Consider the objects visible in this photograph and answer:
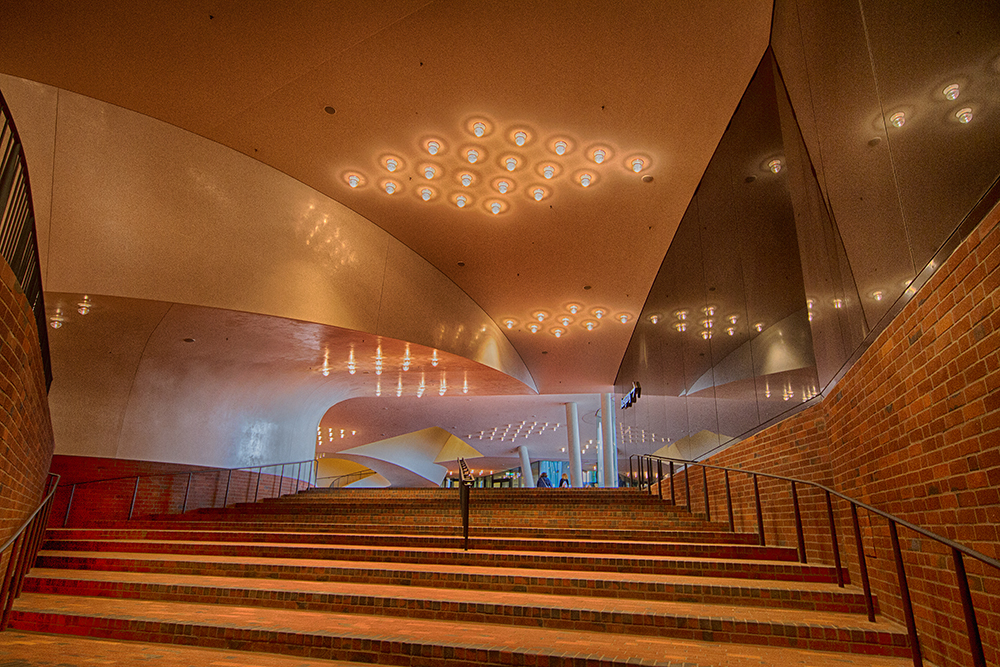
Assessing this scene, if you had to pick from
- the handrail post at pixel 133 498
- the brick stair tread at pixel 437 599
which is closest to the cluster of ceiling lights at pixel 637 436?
the brick stair tread at pixel 437 599

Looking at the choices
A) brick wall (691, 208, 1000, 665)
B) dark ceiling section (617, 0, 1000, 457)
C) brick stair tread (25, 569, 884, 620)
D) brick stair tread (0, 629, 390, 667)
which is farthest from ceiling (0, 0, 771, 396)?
brick stair tread (0, 629, 390, 667)

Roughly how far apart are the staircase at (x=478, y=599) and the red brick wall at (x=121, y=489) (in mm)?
3141

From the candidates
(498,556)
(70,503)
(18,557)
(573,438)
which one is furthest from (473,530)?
(573,438)

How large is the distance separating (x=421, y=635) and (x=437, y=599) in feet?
2.19

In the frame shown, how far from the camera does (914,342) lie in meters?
3.62

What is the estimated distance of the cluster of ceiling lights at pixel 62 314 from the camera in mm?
8852

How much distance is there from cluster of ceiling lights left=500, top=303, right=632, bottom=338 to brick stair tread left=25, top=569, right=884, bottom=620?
11.0 m

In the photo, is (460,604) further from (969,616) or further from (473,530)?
(473,530)

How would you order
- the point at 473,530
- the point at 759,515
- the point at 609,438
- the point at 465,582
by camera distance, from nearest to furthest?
1. the point at 465,582
2. the point at 759,515
3. the point at 473,530
4. the point at 609,438

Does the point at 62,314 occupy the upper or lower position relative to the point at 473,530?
upper

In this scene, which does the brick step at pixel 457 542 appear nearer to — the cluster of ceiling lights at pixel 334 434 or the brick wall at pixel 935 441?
the brick wall at pixel 935 441

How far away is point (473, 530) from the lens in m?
8.23

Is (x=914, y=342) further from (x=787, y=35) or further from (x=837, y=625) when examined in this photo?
(x=787, y=35)

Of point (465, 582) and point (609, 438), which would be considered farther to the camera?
point (609, 438)
